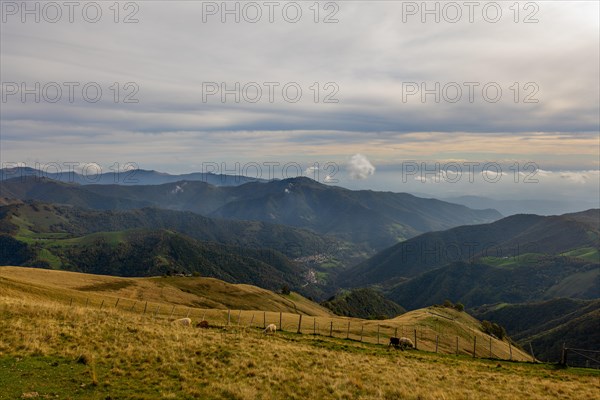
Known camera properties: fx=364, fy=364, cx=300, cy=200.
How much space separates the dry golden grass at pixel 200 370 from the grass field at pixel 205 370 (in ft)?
0.24

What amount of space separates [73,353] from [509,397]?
32.5 metres

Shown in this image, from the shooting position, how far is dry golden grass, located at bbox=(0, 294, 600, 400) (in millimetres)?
22234

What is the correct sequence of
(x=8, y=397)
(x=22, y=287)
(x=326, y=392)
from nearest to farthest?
(x=8, y=397) → (x=326, y=392) → (x=22, y=287)

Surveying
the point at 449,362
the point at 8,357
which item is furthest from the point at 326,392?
the point at 449,362

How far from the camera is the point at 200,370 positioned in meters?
26.1

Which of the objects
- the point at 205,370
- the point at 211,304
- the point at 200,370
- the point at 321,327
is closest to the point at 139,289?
the point at 211,304

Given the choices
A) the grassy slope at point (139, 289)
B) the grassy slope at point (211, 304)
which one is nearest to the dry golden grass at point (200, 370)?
the grassy slope at point (211, 304)

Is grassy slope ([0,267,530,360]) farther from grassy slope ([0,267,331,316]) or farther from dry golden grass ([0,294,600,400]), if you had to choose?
dry golden grass ([0,294,600,400])

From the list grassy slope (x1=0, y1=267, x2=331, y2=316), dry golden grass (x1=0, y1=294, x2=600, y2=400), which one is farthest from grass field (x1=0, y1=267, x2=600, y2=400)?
grassy slope (x1=0, y1=267, x2=331, y2=316)

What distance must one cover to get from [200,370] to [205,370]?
0.40m

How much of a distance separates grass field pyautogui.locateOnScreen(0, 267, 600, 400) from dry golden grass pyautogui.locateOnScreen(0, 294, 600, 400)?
2.9 inches

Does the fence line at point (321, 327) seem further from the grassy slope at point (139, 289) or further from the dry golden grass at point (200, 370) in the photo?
the dry golden grass at point (200, 370)

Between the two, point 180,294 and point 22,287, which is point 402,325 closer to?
point 180,294

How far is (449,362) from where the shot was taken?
4228cm
